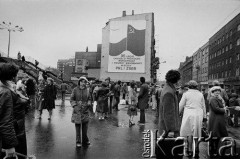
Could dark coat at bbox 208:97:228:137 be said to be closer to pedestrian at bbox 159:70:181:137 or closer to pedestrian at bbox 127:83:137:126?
pedestrian at bbox 159:70:181:137

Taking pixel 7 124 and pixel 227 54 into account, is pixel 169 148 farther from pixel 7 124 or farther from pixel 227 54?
pixel 227 54

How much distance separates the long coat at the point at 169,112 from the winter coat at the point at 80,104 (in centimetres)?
275

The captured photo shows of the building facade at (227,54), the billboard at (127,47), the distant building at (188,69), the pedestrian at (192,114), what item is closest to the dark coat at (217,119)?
the pedestrian at (192,114)

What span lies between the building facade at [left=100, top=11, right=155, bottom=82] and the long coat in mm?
21322

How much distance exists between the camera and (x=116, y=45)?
2747 cm

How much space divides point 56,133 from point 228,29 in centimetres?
5465

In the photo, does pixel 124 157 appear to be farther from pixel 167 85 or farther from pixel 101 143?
pixel 167 85

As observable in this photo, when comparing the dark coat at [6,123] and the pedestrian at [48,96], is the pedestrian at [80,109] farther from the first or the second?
the pedestrian at [48,96]

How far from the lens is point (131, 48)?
2634 cm

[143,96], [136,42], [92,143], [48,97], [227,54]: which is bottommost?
[92,143]

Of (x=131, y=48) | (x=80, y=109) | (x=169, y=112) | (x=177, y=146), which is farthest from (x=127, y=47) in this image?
(x=177, y=146)

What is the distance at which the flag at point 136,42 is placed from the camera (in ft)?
86.0

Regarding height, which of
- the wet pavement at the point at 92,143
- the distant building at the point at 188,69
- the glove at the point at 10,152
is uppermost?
the distant building at the point at 188,69

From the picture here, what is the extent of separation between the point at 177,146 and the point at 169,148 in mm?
144
